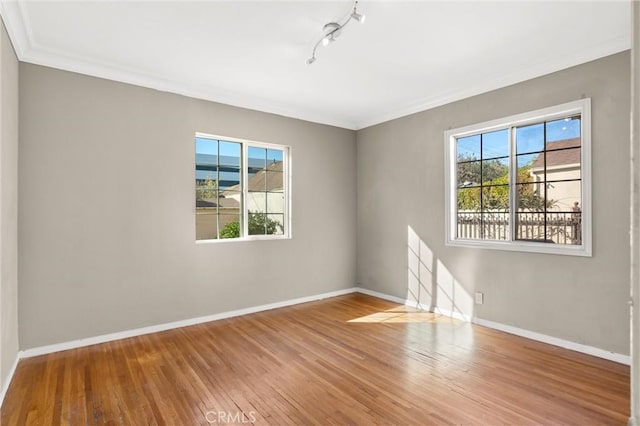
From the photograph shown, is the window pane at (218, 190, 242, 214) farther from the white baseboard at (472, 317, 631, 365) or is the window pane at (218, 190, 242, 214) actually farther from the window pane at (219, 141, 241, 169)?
the white baseboard at (472, 317, 631, 365)

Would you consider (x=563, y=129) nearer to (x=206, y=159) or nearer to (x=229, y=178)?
(x=229, y=178)

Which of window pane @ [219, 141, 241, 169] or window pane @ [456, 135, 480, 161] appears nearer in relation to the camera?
window pane @ [456, 135, 480, 161]

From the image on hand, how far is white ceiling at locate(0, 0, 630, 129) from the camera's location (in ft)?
8.45

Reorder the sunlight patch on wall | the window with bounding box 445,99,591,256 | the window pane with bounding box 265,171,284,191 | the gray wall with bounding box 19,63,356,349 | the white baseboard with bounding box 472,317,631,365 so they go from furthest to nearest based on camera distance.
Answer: the window pane with bounding box 265,171,284,191 < the sunlight patch on wall < the window with bounding box 445,99,591,256 < the gray wall with bounding box 19,63,356,349 < the white baseboard with bounding box 472,317,631,365

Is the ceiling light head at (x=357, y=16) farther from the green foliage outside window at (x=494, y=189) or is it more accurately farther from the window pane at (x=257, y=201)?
the window pane at (x=257, y=201)


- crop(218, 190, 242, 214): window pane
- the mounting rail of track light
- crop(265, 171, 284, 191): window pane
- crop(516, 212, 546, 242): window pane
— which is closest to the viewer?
the mounting rail of track light

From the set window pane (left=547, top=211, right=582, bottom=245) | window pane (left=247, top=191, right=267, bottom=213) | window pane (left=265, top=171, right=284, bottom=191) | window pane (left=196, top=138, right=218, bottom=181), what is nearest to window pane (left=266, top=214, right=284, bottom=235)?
window pane (left=247, top=191, right=267, bottom=213)

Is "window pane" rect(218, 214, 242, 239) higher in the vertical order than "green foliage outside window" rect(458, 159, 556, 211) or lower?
lower

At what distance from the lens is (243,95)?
14.1ft

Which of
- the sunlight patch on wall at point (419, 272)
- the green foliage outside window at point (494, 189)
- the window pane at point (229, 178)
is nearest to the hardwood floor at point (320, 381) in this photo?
the sunlight patch on wall at point (419, 272)

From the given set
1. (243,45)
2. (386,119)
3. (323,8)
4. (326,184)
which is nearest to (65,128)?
(243,45)

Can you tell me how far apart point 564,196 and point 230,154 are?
372 cm

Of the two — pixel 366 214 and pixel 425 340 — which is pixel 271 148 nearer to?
pixel 366 214

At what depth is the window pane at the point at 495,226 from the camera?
389 centimetres
